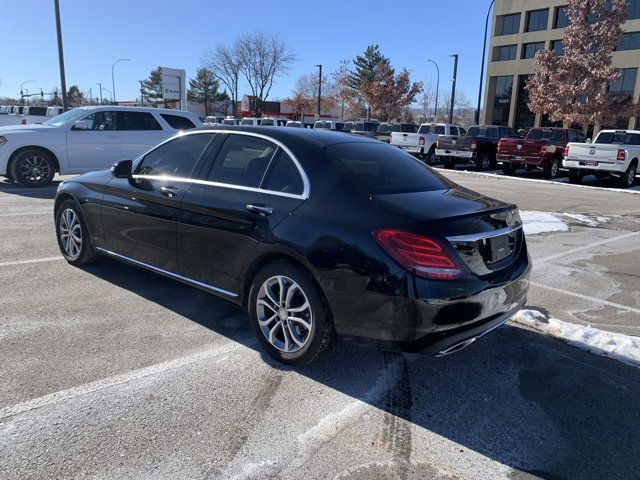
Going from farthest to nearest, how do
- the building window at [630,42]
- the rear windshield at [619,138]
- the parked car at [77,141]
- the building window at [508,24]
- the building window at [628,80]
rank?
the building window at [508,24]
the building window at [628,80]
the building window at [630,42]
the rear windshield at [619,138]
the parked car at [77,141]

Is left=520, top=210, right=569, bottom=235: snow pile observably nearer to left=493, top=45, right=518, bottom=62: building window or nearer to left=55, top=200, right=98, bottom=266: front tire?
left=55, top=200, right=98, bottom=266: front tire

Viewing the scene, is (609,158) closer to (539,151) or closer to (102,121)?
(539,151)

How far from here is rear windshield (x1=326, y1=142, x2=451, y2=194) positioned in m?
3.50


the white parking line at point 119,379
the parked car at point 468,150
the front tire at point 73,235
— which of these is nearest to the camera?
the white parking line at point 119,379

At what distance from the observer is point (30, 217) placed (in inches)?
320

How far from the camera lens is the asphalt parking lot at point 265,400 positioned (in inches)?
103

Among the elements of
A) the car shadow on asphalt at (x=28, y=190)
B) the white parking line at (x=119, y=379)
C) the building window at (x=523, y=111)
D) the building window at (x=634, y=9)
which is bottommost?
the white parking line at (x=119, y=379)

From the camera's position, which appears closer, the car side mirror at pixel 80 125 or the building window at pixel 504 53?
the car side mirror at pixel 80 125

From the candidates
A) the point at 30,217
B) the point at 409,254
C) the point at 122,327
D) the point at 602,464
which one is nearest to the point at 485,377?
the point at 602,464

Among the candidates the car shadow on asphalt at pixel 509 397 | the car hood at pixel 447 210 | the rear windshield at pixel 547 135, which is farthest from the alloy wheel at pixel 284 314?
the rear windshield at pixel 547 135

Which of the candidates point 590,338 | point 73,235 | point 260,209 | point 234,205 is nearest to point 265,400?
point 260,209

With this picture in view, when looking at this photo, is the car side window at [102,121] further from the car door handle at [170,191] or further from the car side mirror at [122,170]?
the car door handle at [170,191]

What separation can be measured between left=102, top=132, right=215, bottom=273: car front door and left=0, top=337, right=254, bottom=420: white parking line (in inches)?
34.0

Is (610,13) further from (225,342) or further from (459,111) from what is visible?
(459,111)
